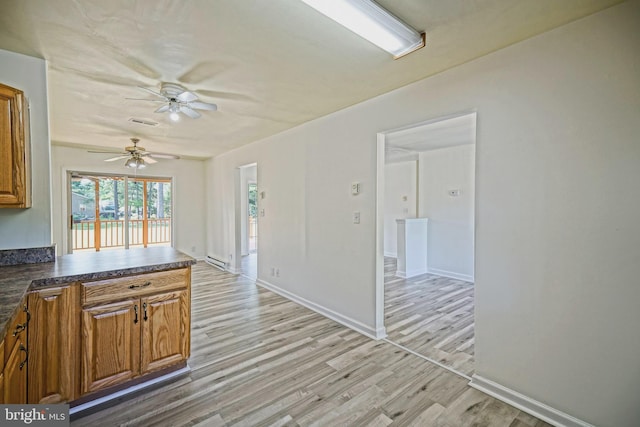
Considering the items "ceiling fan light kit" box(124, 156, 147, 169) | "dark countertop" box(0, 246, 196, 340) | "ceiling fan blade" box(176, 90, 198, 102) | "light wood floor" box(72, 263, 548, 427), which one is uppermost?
"ceiling fan blade" box(176, 90, 198, 102)

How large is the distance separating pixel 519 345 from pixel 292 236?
2.87 metres


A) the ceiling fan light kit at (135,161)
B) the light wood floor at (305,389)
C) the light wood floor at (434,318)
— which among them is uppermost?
the ceiling fan light kit at (135,161)

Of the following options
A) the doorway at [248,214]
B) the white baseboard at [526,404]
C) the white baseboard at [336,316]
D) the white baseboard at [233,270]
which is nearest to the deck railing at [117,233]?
the doorway at [248,214]

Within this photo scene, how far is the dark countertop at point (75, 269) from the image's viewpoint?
141cm

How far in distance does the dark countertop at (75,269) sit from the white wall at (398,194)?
5.01 metres

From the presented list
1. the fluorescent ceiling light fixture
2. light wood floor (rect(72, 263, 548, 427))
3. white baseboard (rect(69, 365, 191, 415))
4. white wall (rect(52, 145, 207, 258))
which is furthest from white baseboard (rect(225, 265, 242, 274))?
the fluorescent ceiling light fixture

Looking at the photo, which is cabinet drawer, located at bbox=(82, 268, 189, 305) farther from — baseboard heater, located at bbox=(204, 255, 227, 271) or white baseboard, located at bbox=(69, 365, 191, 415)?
baseboard heater, located at bbox=(204, 255, 227, 271)

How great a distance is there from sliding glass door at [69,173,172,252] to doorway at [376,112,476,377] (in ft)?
17.3

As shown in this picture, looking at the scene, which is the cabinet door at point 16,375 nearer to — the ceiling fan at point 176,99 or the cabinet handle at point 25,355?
the cabinet handle at point 25,355

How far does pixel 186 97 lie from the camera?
247cm

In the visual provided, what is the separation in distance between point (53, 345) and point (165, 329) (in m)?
0.64

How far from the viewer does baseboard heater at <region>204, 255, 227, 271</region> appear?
6.08m

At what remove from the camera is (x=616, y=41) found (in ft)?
5.06

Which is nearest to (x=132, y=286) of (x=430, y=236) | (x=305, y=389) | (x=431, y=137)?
(x=305, y=389)
